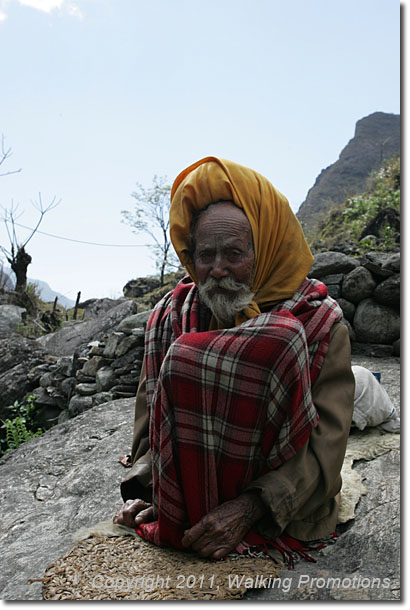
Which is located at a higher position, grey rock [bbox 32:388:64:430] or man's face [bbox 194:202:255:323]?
man's face [bbox 194:202:255:323]

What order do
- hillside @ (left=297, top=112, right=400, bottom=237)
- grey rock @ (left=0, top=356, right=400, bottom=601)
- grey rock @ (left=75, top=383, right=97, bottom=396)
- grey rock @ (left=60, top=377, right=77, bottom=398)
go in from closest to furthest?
grey rock @ (left=0, top=356, right=400, bottom=601), grey rock @ (left=75, top=383, right=97, bottom=396), grey rock @ (left=60, top=377, right=77, bottom=398), hillside @ (left=297, top=112, right=400, bottom=237)

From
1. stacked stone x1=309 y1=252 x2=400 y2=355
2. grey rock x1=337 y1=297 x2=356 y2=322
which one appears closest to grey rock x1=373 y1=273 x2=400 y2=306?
stacked stone x1=309 y1=252 x2=400 y2=355

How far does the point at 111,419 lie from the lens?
433 centimetres

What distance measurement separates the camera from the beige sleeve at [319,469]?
1753 millimetres

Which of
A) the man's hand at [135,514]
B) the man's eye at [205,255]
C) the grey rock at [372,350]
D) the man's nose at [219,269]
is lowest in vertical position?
the man's hand at [135,514]

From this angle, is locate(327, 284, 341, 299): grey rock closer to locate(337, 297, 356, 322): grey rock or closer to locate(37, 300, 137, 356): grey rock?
locate(337, 297, 356, 322): grey rock

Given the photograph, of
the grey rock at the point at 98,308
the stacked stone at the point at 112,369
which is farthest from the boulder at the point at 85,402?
the grey rock at the point at 98,308

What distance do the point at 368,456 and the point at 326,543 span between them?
963 mm

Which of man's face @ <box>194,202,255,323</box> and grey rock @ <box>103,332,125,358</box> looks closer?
man's face @ <box>194,202,255,323</box>

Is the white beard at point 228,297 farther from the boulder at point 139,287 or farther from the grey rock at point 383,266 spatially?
the boulder at point 139,287

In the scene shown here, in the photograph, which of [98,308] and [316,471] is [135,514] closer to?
[316,471]

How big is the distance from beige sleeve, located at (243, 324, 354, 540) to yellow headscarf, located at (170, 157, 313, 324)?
0.34m

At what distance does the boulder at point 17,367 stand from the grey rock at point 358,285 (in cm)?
492

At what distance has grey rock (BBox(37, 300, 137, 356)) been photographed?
28.0ft
